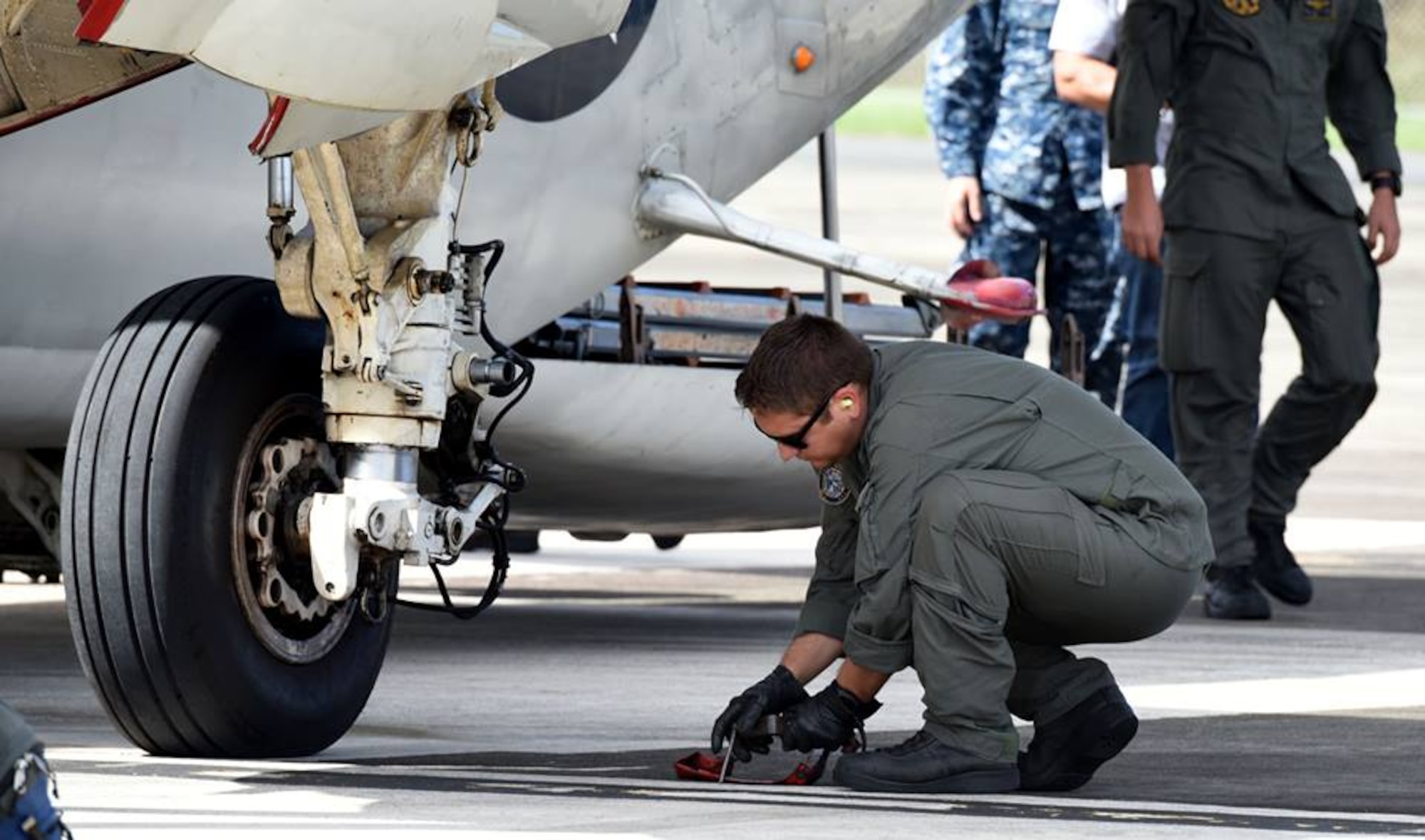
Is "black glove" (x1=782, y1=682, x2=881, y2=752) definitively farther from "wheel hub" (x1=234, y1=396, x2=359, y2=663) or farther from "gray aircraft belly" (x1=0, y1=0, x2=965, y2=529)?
"gray aircraft belly" (x1=0, y1=0, x2=965, y2=529)

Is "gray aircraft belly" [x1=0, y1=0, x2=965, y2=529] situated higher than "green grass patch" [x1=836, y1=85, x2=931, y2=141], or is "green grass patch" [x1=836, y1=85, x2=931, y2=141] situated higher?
"green grass patch" [x1=836, y1=85, x2=931, y2=141]

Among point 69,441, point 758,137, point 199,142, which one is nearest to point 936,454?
point 69,441

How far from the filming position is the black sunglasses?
210 inches

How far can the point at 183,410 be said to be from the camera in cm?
557

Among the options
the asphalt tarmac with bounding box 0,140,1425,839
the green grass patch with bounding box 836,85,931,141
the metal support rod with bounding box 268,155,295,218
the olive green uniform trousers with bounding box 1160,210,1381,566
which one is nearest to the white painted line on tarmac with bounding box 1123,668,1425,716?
the asphalt tarmac with bounding box 0,140,1425,839

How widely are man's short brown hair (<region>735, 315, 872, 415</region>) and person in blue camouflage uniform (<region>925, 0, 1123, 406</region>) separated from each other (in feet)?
16.9

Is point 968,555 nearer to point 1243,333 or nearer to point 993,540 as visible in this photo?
point 993,540

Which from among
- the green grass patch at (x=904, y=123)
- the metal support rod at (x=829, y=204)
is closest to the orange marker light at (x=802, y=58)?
the metal support rod at (x=829, y=204)

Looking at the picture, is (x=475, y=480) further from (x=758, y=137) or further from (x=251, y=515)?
(x=758, y=137)

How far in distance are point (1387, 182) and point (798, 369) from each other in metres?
4.35

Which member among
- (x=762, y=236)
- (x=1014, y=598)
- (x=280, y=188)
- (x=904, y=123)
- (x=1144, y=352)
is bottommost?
(x=1014, y=598)

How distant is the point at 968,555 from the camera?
A: 5.25 metres

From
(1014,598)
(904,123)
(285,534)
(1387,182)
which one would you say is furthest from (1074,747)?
(904,123)

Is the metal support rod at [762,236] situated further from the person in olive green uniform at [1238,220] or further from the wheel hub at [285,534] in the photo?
the wheel hub at [285,534]
